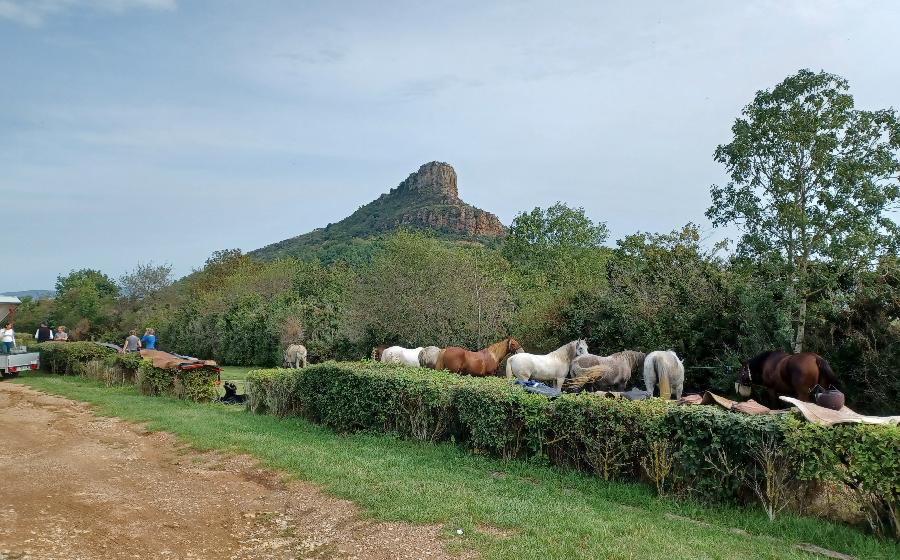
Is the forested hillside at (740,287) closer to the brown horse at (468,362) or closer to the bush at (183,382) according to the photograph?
the brown horse at (468,362)

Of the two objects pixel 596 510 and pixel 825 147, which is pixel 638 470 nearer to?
pixel 596 510

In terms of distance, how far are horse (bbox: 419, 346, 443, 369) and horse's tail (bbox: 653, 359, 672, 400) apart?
5.98 m

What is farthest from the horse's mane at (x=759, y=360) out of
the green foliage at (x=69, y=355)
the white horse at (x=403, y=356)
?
the green foliage at (x=69, y=355)

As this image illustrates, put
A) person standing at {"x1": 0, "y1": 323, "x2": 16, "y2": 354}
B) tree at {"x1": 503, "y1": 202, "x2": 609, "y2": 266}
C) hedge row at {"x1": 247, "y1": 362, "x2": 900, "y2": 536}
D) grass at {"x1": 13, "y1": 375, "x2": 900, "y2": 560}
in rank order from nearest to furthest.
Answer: grass at {"x1": 13, "y1": 375, "x2": 900, "y2": 560} → hedge row at {"x1": 247, "y1": 362, "x2": 900, "y2": 536} → person standing at {"x1": 0, "y1": 323, "x2": 16, "y2": 354} → tree at {"x1": 503, "y1": 202, "x2": 609, "y2": 266}

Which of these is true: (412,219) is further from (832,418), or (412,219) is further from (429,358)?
(832,418)

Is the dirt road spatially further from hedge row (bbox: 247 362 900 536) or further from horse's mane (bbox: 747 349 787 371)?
horse's mane (bbox: 747 349 787 371)

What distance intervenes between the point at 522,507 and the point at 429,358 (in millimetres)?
10043

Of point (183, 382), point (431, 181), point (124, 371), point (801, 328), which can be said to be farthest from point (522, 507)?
point (431, 181)

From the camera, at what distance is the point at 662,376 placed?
1260 centimetres

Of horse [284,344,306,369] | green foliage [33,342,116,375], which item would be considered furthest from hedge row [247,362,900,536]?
green foliage [33,342,116,375]

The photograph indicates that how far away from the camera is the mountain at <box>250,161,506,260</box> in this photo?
8150 cm

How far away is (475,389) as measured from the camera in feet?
31.9

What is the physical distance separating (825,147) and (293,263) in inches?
1631

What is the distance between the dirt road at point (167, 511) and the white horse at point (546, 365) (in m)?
6.71
